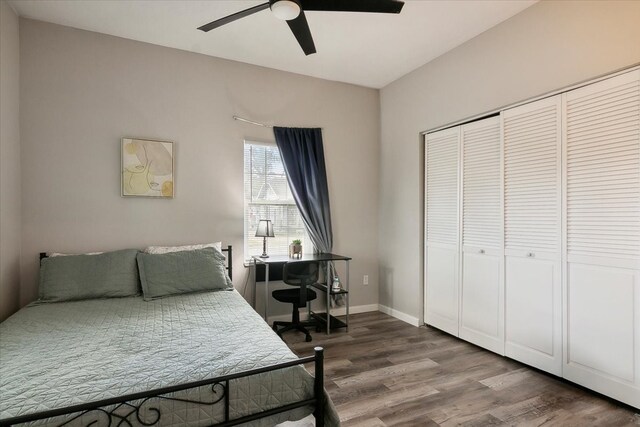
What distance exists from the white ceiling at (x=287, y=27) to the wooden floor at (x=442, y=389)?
2907 mm

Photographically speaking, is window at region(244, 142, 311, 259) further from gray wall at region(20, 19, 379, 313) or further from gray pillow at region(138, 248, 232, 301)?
gray pillow at region(138, 248, 232, 301)

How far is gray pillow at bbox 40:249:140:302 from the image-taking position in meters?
2.64

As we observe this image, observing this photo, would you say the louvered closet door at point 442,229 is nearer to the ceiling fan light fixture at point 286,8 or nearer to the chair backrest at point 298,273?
the chair backrest at point 298,273

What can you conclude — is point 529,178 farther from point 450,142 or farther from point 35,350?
point 35,350

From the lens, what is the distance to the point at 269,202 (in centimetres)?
403

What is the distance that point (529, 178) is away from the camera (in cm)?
284

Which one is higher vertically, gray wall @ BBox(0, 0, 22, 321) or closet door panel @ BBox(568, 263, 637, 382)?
gray wall @ BBox(0, 0, 22, 321)

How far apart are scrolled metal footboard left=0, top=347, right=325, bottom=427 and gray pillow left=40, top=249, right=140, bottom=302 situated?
1691mm

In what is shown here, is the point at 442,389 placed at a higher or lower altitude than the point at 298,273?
lower

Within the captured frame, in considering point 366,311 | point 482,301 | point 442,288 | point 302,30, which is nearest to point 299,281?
point 366,311

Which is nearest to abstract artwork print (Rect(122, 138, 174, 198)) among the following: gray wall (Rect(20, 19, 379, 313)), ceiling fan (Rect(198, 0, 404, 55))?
gray wall (Rect(20, 19, 379, 313))

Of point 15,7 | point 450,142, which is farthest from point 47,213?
point 450,142

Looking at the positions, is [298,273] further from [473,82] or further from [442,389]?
[473,82]

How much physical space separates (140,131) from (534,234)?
11.9 feet
